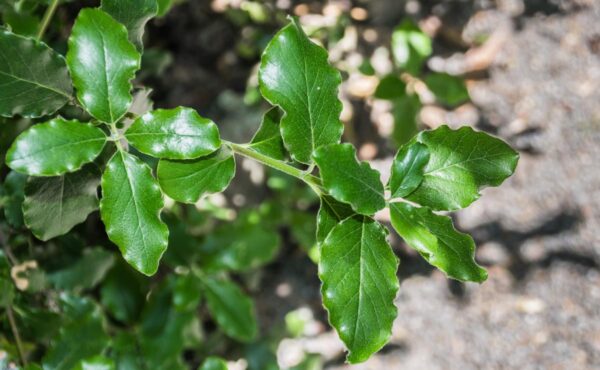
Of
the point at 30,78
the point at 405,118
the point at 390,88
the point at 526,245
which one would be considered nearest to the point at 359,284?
the point at 30,78

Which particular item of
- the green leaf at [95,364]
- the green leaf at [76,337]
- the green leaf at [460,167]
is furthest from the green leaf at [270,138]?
the green leaf at [76,337]

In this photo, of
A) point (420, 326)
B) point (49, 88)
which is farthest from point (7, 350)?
point (420, 326)

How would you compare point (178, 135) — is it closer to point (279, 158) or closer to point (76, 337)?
point (279, 158)

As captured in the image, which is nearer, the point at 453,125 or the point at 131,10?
the point at 131,10

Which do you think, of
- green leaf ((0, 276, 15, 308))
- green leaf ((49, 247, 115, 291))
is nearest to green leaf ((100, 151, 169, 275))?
green leaf ((0, 276, 15, 308))

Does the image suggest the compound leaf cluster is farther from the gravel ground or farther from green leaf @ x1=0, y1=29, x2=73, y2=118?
the gravel ground
